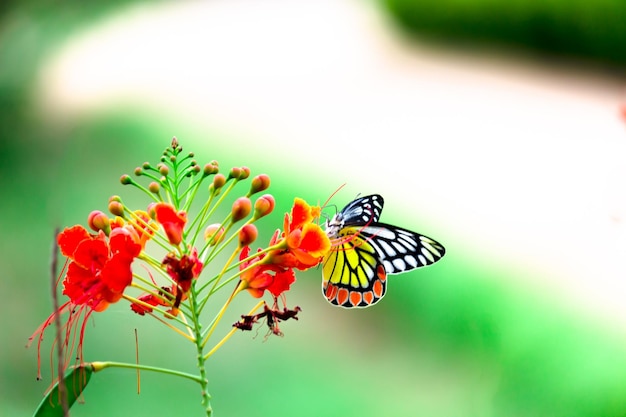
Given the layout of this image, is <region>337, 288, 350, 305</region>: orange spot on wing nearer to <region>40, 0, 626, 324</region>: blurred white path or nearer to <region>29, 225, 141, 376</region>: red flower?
<region>29, 225, 141, 376</region>: red flower

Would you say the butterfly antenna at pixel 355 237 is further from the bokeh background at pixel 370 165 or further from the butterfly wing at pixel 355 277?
the bokeh background at pixel 370 165

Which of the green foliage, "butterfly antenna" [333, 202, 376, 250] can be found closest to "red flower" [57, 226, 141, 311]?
"butterfly antenna" [333, 202, 376, 250]

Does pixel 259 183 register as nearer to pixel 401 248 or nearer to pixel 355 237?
pixel 355 237

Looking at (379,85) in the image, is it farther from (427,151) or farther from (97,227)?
(97,227)

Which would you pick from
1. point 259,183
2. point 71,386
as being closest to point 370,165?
point 259,183

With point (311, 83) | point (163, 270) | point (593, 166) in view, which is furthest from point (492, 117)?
point (163, 270)

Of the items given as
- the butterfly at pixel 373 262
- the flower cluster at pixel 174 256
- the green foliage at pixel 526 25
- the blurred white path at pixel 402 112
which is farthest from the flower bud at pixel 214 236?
the green foliage at pixel 526 25

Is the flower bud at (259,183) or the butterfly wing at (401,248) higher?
the butterfly wing at (401,248)
